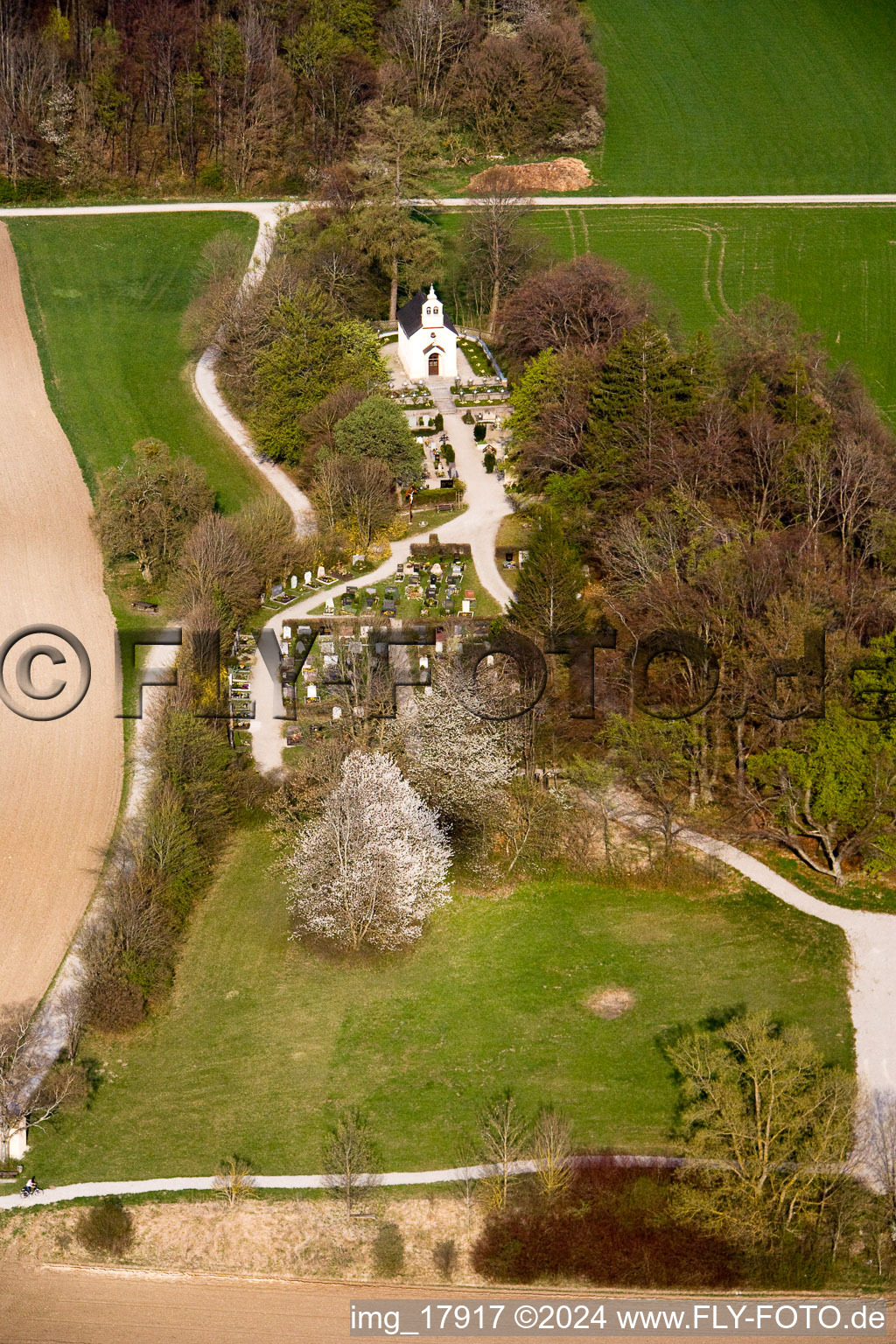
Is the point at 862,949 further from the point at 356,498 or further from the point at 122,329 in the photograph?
the point at 122,329

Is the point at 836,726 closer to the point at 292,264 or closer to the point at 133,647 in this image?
the point at 133,647

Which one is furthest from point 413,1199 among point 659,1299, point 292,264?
point 292,264

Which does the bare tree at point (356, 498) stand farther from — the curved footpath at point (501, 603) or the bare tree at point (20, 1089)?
the bare tree at point (20, 1089)

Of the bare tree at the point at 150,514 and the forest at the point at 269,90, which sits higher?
the forest at the point at 269,90

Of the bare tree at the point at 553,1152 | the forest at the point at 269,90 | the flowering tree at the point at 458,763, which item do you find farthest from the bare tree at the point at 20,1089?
the forest at the point at 269,90

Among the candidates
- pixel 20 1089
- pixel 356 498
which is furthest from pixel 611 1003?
pixel 356 498

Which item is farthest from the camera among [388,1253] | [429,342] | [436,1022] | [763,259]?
[763,259]
